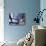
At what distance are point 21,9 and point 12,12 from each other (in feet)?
1.23

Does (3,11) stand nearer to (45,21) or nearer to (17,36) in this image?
(17,36)

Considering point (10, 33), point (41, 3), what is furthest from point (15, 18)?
point (41, 3)

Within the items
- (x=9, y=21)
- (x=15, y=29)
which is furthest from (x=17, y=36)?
(x=9, y=21)

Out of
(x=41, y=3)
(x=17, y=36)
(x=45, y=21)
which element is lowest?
(x=17, y=36)

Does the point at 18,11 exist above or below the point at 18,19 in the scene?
above

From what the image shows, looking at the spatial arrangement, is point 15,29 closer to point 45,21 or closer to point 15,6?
point 15,6

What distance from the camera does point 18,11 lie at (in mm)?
5230

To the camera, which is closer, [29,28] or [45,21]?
[45,21]

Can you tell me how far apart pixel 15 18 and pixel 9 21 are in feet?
0.87

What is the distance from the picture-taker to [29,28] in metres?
5.27

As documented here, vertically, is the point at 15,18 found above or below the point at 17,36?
above

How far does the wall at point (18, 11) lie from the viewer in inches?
204

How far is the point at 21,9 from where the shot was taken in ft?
17.2

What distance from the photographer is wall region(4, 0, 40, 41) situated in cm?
518
